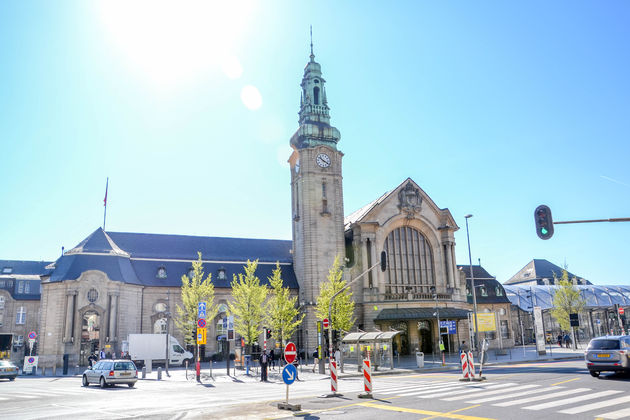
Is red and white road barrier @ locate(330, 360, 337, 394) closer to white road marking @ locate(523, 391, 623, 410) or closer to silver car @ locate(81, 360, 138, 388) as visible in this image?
white road marking @ locate(523, 391, 623, 410)

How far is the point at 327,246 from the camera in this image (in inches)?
2158

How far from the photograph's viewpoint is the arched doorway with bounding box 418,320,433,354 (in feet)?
179

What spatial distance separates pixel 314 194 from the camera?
55312mm

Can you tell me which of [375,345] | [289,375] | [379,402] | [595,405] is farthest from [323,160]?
[595,405]

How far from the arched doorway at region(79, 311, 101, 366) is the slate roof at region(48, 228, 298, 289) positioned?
409cm

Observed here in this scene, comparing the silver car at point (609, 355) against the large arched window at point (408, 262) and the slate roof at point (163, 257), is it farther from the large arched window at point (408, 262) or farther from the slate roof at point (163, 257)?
the slate roof at point (163, 257)

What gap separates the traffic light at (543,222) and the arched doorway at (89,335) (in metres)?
43.1

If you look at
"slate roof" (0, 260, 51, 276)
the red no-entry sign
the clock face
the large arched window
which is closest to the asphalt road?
the red no-entry sign

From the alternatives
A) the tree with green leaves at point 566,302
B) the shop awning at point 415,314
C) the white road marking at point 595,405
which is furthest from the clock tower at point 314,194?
the white road marking at point 595,405

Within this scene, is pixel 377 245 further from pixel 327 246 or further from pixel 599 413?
pixel 599 413

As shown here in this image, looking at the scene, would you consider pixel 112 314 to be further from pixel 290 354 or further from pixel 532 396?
pixel 532 396

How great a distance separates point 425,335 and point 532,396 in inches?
1555

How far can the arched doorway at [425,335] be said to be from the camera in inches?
2151

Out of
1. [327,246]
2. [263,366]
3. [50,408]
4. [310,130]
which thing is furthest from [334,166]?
[50,408]
